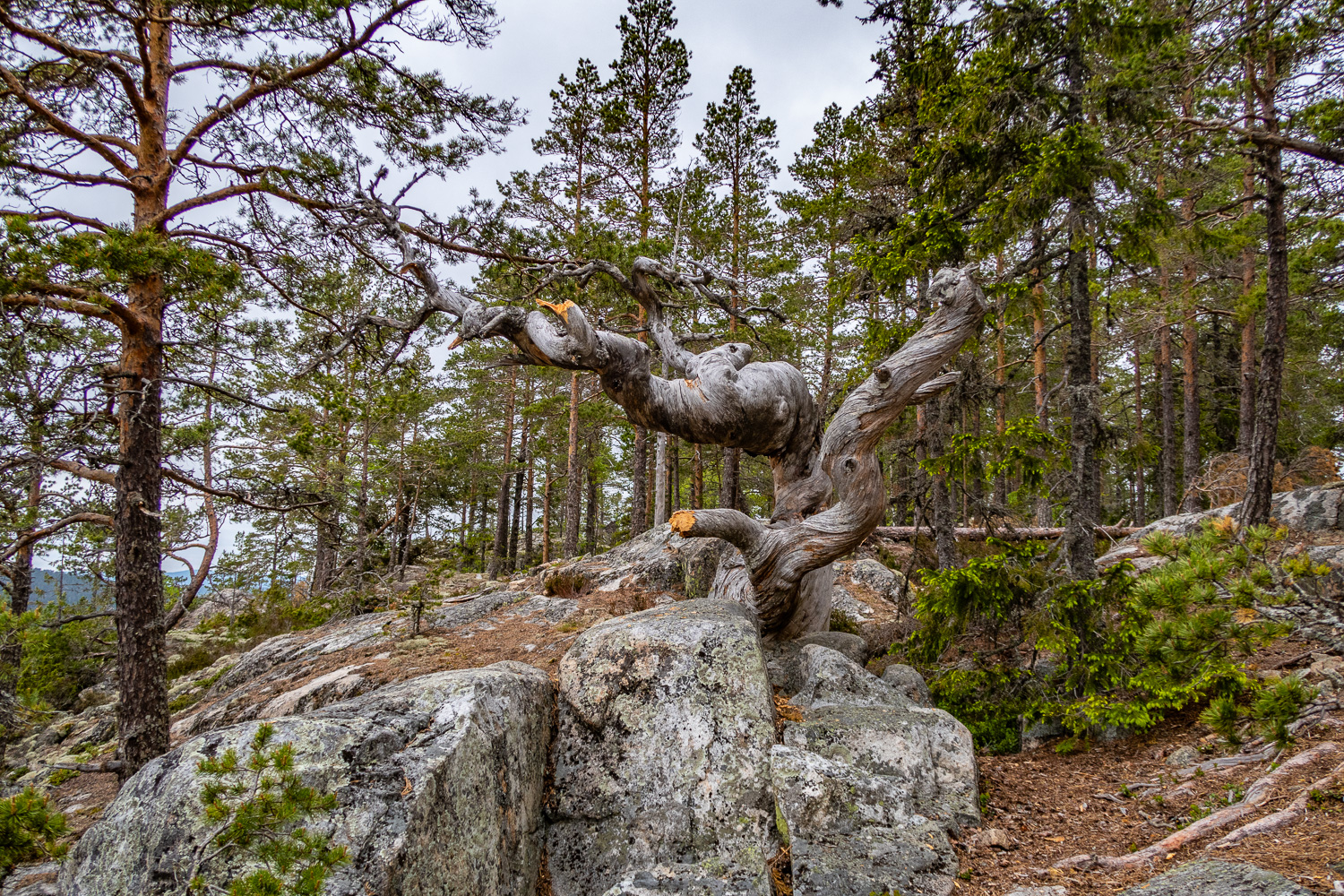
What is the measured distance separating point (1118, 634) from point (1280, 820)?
2.49m

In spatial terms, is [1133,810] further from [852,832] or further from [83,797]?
[83,797]

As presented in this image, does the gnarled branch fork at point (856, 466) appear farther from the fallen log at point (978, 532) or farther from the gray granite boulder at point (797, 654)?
the fallen log at point (978, 532)

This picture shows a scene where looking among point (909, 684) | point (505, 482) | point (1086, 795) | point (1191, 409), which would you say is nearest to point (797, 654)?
point (909, 684)

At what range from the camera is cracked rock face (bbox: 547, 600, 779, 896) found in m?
3.89

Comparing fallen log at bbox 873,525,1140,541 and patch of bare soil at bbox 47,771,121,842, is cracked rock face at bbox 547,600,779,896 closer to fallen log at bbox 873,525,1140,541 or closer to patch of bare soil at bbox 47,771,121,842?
patch of bare soil at bbox 47,771,121,842

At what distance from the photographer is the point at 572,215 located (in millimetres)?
15469

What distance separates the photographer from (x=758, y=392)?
6.59 m

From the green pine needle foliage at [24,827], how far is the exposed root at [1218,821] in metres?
5.79

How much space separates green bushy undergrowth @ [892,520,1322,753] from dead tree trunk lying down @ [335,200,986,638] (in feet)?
4.04

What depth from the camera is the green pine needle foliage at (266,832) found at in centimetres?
234

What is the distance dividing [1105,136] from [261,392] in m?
12.6

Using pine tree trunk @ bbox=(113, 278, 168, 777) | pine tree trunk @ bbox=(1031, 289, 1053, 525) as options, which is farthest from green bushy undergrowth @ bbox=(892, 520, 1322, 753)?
pine tree trunk @ bbox=(113, 278, 168, 777)

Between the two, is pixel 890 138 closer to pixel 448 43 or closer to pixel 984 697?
pixel 448 43

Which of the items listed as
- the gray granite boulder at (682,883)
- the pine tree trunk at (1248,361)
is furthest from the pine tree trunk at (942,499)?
the pine tree trunk at (1248,361)
